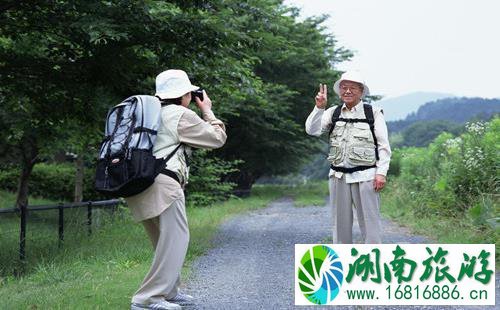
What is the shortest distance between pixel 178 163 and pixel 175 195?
0.84 feet

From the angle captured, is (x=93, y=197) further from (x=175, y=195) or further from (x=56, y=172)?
(x=175, y=195)

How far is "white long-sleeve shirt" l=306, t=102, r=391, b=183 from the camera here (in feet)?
17.6

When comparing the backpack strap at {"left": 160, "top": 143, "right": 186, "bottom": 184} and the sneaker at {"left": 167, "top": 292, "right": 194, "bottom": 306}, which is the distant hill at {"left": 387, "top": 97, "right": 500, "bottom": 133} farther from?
the backpack strap at {"left": 160, "top": 143, "right": 186, "bottom": 184}

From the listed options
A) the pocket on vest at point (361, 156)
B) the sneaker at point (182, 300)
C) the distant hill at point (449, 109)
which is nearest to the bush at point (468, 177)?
the pocket on vest at point (361, 156)

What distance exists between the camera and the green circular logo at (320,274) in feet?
15.6

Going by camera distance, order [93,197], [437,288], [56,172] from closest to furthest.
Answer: [437,288] < [93,197] < [56,172]

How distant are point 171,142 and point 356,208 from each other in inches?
66.9

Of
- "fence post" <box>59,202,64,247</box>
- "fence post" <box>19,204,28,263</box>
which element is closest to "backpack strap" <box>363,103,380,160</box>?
"fence post" <box>19,204,28,263</box>

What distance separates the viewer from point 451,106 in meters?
102

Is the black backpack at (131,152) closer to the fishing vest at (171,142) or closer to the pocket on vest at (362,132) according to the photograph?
the fishing vest at (171,142)

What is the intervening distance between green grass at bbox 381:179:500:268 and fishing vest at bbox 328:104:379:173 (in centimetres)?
314

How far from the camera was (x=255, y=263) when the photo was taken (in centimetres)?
823

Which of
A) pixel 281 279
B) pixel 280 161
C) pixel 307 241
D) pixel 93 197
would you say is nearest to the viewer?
pixel 281 279

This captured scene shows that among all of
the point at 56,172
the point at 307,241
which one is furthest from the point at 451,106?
the point at 307,241
